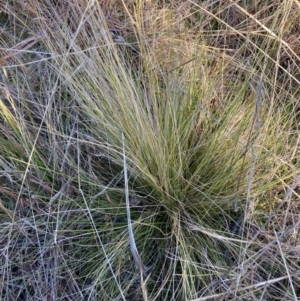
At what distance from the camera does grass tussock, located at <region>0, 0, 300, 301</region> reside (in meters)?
0.96

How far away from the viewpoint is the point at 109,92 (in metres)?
1.05

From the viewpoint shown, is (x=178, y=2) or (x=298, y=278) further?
(x=178, y=2)

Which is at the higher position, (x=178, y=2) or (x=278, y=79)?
(x=178, y=2)

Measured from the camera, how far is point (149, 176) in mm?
959

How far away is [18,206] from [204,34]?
622mm

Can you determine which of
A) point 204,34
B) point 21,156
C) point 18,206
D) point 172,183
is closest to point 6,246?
point 18,206

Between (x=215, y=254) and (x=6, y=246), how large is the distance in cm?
41

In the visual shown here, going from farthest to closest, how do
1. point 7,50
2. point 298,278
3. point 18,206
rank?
point 7,50, point 18,206, point 298,278

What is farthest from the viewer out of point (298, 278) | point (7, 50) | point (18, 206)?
point (7, 50)

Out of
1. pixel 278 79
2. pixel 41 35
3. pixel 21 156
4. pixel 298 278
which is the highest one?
pixel 41 35

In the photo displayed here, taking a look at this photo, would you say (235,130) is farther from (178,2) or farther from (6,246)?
(6,246)

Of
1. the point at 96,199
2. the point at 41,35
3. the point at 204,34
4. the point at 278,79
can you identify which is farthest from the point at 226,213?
the point at 41,35

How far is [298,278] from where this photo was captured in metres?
0.94

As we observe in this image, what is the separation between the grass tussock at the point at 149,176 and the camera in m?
0.96
